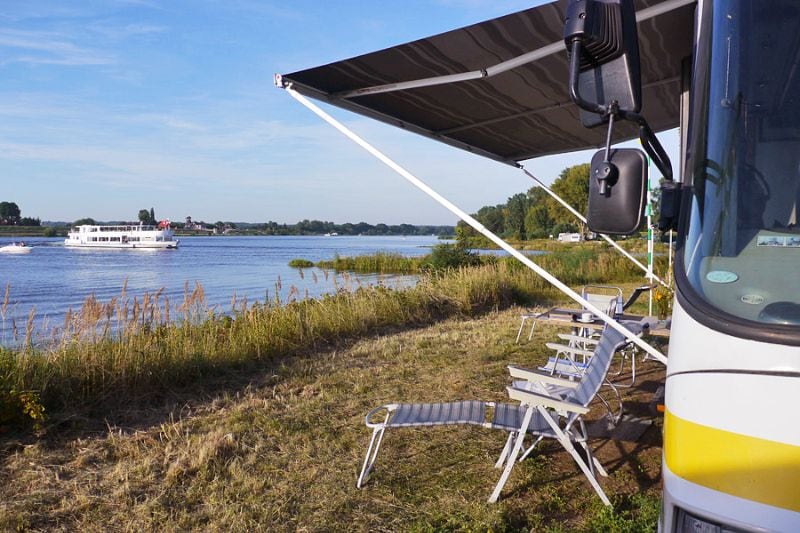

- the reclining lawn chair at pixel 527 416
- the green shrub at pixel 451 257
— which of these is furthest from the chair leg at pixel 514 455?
the green shrub at pixel 451 257

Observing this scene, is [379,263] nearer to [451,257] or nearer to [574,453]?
[451,257]

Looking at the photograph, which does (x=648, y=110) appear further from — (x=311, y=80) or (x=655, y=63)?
(x=311, y=80)

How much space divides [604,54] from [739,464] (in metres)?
1.23

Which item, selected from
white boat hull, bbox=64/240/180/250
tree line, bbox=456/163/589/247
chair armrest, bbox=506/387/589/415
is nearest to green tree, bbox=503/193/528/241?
tree line, bbox=456/163/589/247

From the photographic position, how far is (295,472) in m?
4.15

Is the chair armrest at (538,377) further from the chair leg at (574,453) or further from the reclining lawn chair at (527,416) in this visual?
the chair leg at (574,453)

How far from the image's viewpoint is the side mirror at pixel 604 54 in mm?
1844

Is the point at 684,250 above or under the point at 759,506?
above

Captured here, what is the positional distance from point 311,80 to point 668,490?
3461mm

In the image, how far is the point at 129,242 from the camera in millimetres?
65188

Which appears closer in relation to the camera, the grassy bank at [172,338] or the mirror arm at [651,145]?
the mirror arm at [651,145]

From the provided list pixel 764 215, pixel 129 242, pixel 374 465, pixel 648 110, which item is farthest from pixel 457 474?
pixel 129 242

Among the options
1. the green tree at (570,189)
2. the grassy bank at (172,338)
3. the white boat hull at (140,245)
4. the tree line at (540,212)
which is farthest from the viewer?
Answer: the white boat hull at (140,245)

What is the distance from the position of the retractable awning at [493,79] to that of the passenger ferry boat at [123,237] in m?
63.2
